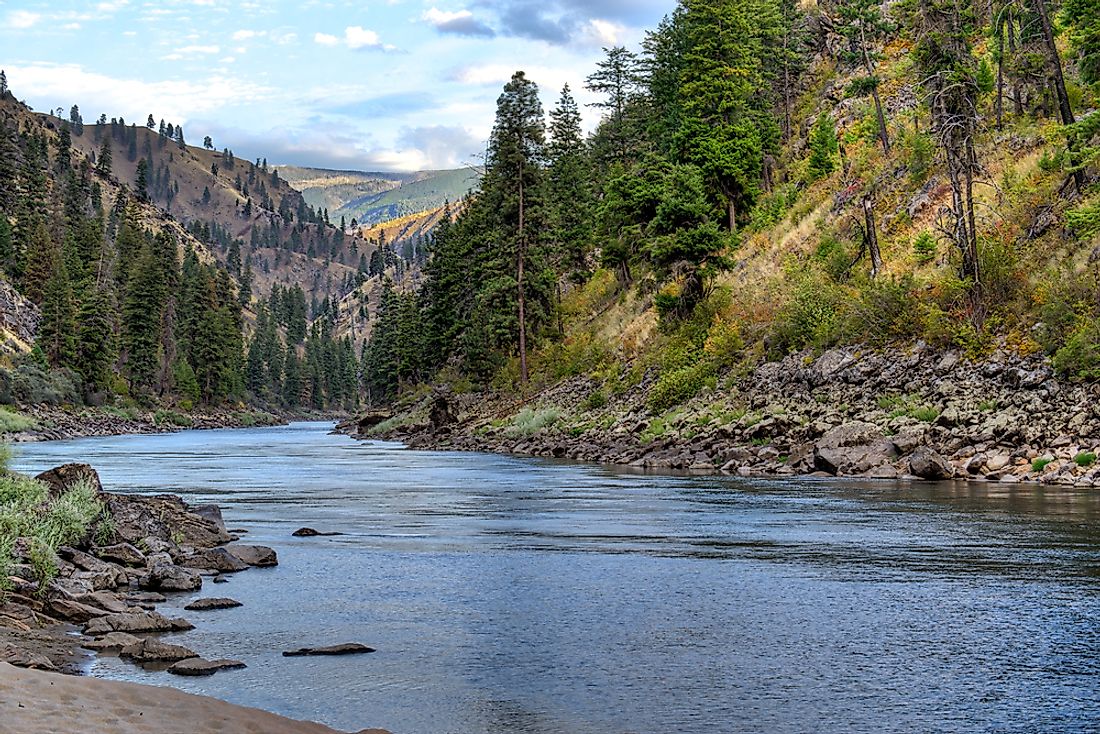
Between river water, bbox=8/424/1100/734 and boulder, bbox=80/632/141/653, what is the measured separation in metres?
0.68

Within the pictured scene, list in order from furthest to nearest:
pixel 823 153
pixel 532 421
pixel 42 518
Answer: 1. pixel 823 153
2. pixel 532 421
3. pixel 42 518

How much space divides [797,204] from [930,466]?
29432mm

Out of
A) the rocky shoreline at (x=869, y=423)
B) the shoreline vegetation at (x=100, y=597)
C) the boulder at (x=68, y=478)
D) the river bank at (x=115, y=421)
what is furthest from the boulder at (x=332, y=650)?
the river bank at (x=115, y=421)

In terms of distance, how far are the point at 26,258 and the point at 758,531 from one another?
115 m

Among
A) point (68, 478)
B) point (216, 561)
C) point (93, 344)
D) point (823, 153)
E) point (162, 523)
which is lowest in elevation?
point (216, 561)

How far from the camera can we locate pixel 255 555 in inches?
725

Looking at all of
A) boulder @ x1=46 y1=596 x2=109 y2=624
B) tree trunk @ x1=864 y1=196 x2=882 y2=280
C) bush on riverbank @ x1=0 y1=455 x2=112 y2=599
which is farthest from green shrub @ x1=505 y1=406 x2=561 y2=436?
boulder @ x1=46 y1=596 x2=109 y2=624

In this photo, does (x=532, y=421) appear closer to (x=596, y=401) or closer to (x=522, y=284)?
(x=596, y=401)

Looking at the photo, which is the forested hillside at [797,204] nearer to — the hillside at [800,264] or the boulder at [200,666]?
the hillside at [800,264]

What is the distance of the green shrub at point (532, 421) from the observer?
5531 cm

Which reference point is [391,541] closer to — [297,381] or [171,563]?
[171,563]

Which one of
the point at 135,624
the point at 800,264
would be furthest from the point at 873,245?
the point at 135,624

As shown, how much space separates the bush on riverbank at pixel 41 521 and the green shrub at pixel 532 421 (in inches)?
1391

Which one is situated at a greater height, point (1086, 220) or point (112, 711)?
point (1086, 220)
